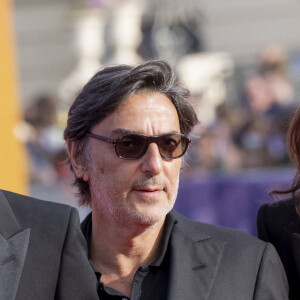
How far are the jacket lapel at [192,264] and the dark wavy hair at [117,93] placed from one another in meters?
0.49

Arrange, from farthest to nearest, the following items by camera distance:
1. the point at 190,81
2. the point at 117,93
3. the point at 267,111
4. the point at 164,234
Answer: the point at 190,81
the point at 267,111
the point at 164,234
the point at 117,93

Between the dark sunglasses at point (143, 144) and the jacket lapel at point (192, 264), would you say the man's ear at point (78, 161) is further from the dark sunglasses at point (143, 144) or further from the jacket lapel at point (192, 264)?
the jacket lapel at point (192, 264)

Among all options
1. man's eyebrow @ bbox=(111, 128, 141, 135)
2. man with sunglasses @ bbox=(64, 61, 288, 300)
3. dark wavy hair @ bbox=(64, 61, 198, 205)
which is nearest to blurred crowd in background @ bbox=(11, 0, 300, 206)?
dark wavy hair @ bbox=(64, 61, 198, 205)

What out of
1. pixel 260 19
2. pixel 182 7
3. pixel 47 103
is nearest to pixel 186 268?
pixel 47 103

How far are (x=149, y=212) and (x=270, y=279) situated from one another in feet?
1.86

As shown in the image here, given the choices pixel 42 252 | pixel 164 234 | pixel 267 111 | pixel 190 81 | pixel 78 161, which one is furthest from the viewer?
pixel 190 81

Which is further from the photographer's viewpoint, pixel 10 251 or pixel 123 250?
pixel 123 250

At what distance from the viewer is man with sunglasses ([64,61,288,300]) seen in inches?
134

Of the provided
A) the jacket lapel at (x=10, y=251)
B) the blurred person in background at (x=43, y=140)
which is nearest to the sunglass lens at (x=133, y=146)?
the jacket lapel at (x=10, y=251)

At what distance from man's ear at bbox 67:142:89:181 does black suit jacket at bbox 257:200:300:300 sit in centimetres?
82

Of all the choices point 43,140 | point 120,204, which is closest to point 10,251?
point 120,204

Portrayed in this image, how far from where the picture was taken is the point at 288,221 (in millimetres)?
3688

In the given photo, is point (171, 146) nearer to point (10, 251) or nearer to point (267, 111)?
point (10, 251)

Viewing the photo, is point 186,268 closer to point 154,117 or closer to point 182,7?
point 154,117
